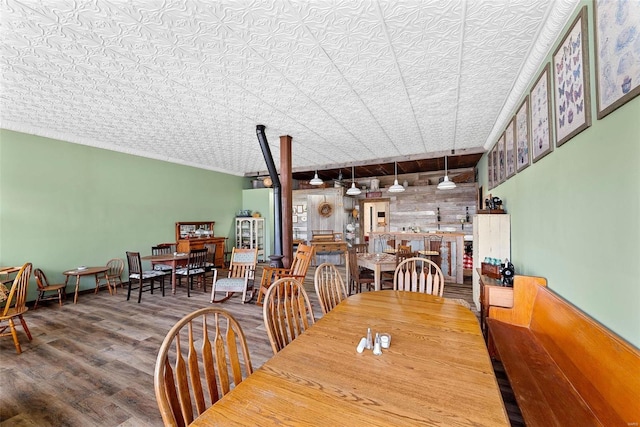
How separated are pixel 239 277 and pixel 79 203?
132 inches

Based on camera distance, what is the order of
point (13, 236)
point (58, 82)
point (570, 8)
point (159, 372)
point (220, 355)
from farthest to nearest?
point (13, 236), point (58, 82), point (570, 8), point (220, 355), point (159, 372)

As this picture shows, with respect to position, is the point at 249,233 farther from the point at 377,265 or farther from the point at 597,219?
the point at 597,219

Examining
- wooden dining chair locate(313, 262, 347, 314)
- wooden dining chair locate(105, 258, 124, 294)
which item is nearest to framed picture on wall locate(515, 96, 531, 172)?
wooden dining chair locate(313, 262, 347, 314)

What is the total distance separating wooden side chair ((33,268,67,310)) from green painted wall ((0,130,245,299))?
150 millimetres

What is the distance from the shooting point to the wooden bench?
1.18 meters

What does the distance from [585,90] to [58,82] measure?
461 centimetres

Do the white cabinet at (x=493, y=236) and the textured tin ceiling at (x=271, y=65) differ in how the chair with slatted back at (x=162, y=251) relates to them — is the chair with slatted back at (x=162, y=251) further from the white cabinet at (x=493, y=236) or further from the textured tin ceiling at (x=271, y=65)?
the white cabinet at (x=493, y=236)

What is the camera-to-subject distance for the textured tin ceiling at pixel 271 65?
1.86 meters

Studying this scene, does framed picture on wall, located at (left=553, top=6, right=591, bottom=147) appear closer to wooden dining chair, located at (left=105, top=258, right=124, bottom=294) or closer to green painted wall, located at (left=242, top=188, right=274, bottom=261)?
wooden dining chair, located at (left=105, top=258, right=124, bottom=294)

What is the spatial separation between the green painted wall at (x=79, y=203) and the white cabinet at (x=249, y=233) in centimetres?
176

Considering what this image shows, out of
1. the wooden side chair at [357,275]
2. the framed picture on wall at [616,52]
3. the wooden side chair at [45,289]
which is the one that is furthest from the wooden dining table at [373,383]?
the wooden side chair at [45,289]

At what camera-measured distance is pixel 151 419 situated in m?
1.90

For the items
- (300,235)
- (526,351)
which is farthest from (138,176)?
(526,351)

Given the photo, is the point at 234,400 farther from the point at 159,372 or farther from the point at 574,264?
the point at 574,264
